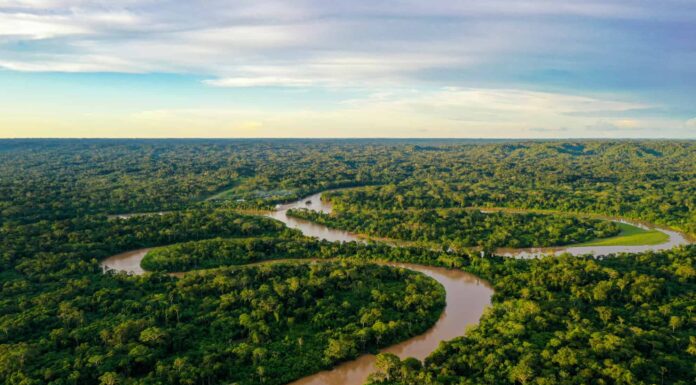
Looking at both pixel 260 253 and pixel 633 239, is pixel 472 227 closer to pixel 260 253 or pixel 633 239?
pixel 633 239

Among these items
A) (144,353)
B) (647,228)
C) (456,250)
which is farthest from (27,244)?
(647,228)

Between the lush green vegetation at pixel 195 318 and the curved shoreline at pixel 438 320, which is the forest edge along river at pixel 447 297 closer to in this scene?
the curved shoreline at pixel 438 320

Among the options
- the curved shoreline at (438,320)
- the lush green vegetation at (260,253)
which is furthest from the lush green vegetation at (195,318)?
the lush green vegetation at (260,253)

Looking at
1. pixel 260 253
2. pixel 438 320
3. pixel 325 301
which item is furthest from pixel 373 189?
pixel 438 320

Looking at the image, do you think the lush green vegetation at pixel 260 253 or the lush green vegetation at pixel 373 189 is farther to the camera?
the lush green vegetation at pixel 373 189

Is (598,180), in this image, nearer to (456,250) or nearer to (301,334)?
(456,250)
